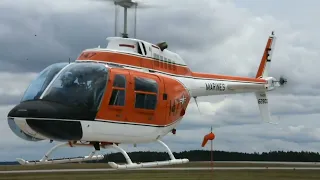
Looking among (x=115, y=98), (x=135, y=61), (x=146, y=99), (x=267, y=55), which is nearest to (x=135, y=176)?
(x=267, y=55)

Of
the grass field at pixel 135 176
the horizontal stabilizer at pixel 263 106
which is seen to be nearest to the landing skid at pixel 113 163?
the horizontal stabilizer at pixel 263 106

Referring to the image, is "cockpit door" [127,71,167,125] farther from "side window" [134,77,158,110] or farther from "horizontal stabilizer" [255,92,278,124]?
"horizontal stabilizer" [255,92,278,124]

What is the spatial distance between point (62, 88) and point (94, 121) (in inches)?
67.1

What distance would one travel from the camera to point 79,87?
1772 centimetres

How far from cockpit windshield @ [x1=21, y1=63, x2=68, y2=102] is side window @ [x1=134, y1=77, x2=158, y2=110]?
3.02m

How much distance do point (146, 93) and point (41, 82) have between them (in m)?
4.17

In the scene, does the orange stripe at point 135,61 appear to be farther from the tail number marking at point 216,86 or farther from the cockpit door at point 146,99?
the tail number marking at point 216,86

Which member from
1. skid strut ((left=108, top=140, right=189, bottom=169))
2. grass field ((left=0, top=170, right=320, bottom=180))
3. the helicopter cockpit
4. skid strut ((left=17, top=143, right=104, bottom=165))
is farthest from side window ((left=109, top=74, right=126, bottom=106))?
grass field ((left=0, top=170, right=320, bottom=180))

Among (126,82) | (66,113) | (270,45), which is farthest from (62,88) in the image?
(270,45)

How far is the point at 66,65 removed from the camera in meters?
18.5

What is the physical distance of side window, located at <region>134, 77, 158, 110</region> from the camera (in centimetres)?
1914

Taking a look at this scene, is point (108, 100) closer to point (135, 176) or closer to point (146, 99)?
point (146, 99)

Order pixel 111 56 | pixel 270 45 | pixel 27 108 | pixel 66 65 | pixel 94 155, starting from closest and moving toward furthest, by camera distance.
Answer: pixel 27 108 < pixel 66 65 < pixel 111 56 < pixel 94 155 < pixel 270 45

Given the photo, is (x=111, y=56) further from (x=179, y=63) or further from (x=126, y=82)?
(x=179, y=63)
